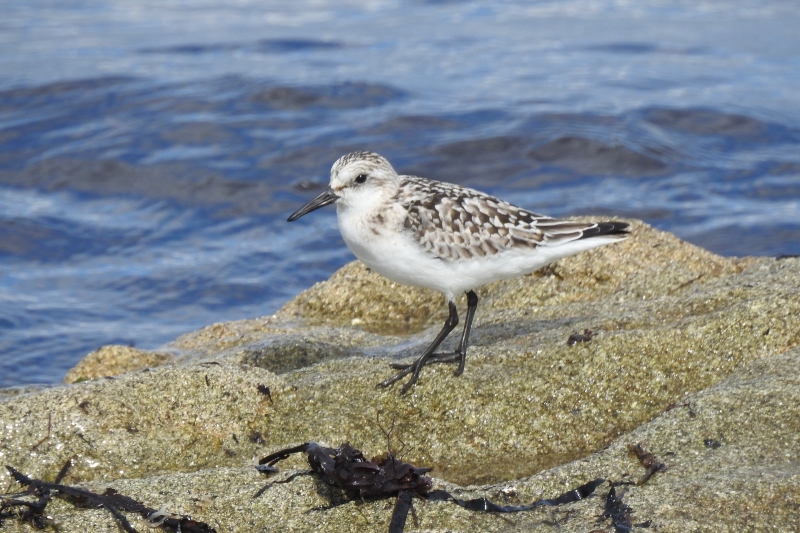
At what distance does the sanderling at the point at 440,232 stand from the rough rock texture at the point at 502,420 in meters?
0.42

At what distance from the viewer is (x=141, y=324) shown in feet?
27.4

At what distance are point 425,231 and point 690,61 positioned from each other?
37.3 feet

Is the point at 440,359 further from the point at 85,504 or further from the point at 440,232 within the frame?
Result: the point at 85,504

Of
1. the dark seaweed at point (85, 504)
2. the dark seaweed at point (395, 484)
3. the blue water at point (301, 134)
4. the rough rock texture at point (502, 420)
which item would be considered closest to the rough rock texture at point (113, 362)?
the rough rock texture at point (502, 420)

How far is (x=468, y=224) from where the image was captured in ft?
16.6

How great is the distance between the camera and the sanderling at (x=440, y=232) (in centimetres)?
495

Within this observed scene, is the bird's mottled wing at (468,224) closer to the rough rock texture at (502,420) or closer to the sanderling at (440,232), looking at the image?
the sanderling at (440,232)

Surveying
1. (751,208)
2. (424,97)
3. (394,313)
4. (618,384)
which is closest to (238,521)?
(618,384)

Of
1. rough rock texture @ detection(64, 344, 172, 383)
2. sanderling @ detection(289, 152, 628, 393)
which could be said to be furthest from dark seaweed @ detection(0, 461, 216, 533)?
rough rock texture @ detection(64, 344, 172, 383)

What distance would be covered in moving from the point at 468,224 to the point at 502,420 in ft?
4.18

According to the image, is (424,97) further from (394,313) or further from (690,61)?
(394,313)

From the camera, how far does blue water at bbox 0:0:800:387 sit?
365 inches

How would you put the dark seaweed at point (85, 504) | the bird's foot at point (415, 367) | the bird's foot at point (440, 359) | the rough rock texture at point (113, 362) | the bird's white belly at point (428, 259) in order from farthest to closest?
the rough rock texture at point (113, 362) < the bird's white belly at point (428, 259) < the bird's foot at point (440, 359) < the bird's foot at point (415, 367) < the dark seaweed at point (85, 504)

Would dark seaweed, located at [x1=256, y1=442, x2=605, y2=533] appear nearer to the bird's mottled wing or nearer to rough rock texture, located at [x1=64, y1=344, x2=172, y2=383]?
the bird's mottled wing
